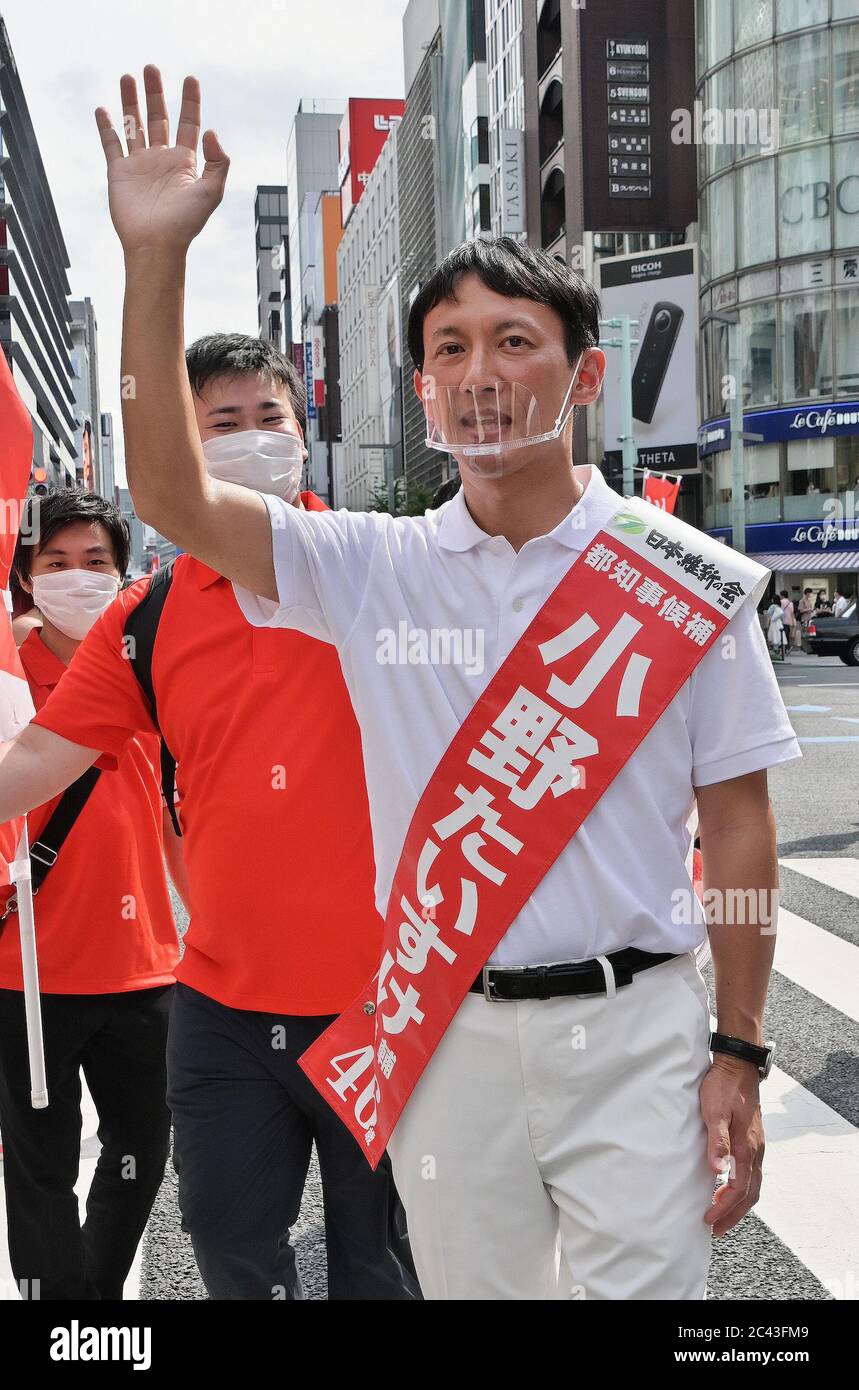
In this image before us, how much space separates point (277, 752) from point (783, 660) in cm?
2965

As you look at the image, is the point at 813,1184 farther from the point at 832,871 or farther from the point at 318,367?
the point at 318,367

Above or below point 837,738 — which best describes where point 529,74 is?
above

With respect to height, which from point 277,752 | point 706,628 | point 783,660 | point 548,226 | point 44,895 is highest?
point 548,226

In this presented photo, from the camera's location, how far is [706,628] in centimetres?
193

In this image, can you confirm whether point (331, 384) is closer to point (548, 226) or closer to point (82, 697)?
point (548, 226)

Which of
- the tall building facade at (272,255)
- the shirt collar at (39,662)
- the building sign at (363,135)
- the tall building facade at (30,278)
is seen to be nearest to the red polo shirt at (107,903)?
the shirt collar at (39,662)

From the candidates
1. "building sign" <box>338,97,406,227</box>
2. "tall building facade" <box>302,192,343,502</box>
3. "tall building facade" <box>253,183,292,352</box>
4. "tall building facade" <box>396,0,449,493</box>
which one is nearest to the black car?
"tall building facade" <box>396,0,449,493</box>

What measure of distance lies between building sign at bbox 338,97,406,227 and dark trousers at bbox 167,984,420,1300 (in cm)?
9754

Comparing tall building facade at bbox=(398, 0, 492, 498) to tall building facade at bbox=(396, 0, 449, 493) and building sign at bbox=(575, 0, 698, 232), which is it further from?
building sign at bbox=(575, 0, 698, 232)

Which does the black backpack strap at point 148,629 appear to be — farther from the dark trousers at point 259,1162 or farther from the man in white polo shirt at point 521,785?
the man in white polo shirt at point 521,785

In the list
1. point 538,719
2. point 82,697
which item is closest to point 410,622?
point 538,719

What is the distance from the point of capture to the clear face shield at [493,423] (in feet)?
6.33

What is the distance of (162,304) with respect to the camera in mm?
1658

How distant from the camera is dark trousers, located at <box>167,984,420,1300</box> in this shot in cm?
232
